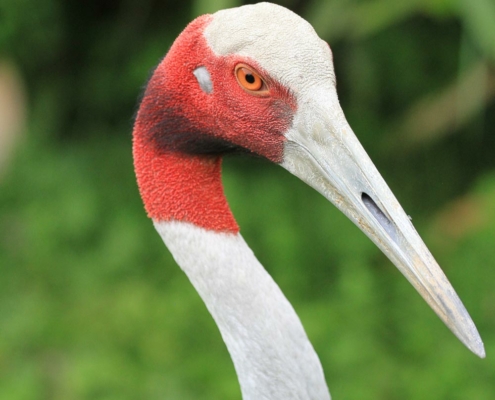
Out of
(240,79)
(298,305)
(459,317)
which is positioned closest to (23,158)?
(298,305)

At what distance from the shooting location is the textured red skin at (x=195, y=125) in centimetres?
171

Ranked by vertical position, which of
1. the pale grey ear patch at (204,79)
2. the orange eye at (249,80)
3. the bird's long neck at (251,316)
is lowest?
the bird's long neck at (251,316)

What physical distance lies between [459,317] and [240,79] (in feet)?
2.24

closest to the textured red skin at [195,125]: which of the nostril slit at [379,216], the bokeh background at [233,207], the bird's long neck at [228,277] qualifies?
the bird's long neck at [228,277]

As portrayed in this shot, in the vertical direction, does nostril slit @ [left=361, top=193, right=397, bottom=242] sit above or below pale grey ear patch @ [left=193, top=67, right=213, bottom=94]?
below

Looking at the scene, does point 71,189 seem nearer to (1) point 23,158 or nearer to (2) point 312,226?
(1) point 23,158

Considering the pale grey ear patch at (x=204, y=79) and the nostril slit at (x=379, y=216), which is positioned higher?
the pale grey ear patch at (x=204, y=79)

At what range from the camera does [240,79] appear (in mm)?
1688

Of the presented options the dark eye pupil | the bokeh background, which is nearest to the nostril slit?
the dark eye pupil

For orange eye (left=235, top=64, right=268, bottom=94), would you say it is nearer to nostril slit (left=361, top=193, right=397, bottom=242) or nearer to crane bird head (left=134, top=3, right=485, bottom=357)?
crane bird head (left=134, top=3, right=485, bottom=357)

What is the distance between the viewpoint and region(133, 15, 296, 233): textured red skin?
5.61 feet

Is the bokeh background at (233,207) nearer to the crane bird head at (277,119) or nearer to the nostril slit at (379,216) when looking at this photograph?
the crane bird head at (277,119)

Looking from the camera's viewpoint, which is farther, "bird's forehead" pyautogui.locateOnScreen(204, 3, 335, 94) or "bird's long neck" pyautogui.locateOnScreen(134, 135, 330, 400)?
"bird's long neck" pyautogui.locateOnScreen(134, 135, 330, 400)

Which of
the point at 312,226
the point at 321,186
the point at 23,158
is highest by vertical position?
the point at 23,158
